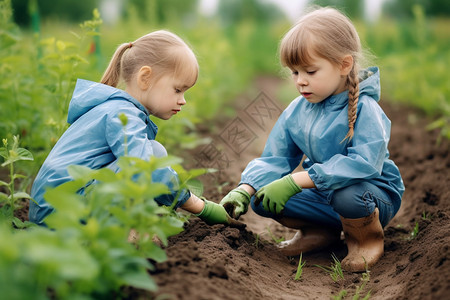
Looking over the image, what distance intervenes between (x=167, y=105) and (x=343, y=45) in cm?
86

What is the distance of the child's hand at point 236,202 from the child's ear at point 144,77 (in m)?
0.64

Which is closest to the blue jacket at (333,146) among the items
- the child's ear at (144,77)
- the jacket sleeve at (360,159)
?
the jacket sleeve at (360,159)

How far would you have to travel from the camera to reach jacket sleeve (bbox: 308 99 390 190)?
6.91ft

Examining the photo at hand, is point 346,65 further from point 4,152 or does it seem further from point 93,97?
point 4,152

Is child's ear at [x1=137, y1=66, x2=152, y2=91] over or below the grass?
over

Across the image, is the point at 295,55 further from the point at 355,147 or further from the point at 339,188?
the point at 339,188

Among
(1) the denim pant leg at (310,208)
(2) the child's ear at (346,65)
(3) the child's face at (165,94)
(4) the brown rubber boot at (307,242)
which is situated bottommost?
(4) the brown rubber boot at (307,242)

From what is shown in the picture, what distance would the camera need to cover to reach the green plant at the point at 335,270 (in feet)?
6.99

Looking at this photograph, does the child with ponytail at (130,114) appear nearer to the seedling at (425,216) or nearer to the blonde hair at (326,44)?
the blonde hair at (326,44)

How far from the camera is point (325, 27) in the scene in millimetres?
2188

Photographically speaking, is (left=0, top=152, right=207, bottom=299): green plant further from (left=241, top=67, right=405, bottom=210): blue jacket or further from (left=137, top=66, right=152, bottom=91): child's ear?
(left=241, top=67, right=405, bottom=210): blue jacket

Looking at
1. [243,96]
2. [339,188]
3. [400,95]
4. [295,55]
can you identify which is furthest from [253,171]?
[243,96]

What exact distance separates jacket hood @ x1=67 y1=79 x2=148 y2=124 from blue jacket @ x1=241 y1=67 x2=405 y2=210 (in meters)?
0.74

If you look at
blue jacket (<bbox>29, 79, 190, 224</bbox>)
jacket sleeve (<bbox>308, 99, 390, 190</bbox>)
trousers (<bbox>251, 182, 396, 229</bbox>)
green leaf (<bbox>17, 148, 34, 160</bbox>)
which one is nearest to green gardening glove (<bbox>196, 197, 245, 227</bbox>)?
blue jacket (<bbox>29, 79, 190, 224</bbox>)
